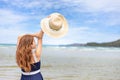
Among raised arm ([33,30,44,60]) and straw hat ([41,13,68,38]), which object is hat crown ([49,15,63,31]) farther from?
raised arm ([33,30,44,60])

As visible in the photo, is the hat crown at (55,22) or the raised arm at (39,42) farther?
the hat crown at (55,22)

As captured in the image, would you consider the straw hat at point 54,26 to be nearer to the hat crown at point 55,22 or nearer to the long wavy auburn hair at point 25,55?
the hat crown at point 55,22

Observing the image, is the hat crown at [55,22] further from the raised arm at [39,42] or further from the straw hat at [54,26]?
the raised arm at [39,42]

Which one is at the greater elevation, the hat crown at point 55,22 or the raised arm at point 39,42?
the hat crown at point 55,22

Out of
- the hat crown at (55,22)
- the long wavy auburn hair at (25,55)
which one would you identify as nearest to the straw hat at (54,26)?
the hat crown at (55,22)

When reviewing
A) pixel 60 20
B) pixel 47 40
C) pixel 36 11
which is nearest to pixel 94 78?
pixel 60 20

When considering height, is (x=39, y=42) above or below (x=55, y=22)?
below

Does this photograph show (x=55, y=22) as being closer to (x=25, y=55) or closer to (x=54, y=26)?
(x=54, y=26)

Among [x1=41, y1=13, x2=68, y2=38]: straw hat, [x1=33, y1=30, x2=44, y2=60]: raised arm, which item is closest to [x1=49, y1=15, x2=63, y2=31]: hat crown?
[x1=41, y1=13, x2=68, y2=38]: straw hat

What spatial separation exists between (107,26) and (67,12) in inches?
86.7

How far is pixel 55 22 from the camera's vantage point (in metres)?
3.08

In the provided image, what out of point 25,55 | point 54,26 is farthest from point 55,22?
point 25,55

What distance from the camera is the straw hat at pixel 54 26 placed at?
303 cm

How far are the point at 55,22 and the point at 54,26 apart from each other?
0.03 metres
